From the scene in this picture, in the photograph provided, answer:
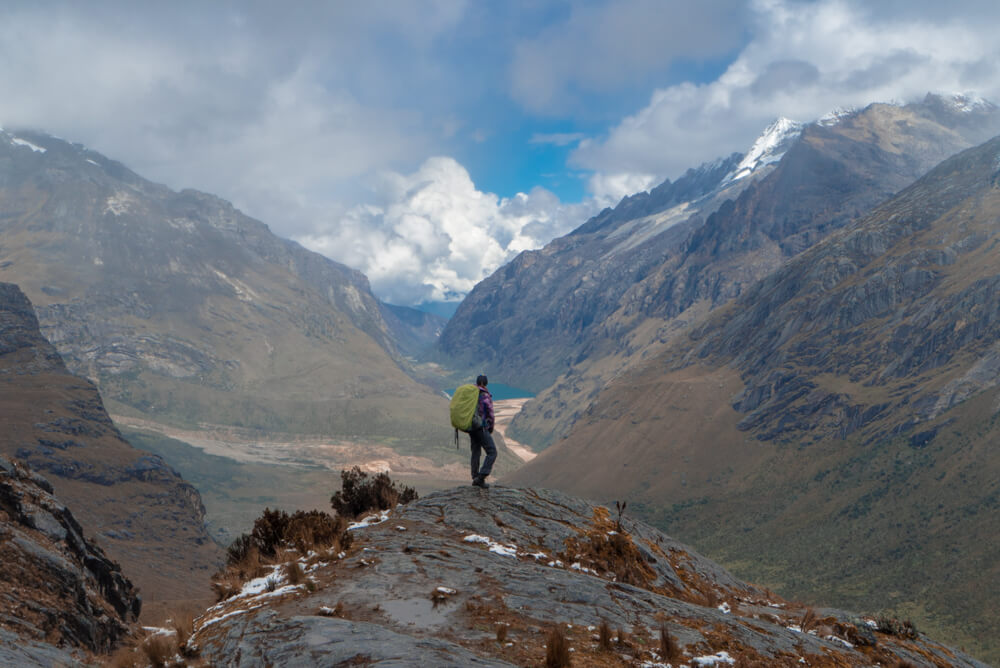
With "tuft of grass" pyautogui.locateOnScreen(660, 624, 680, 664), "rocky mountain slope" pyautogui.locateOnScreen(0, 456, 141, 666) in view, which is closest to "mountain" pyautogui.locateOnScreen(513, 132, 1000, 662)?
"tuft of grass" pyautogui.locateOnScreen(660, 624, 680, 664)

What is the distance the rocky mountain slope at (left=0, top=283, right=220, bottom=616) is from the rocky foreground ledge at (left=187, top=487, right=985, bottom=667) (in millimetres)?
78529

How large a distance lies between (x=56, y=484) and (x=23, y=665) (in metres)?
132

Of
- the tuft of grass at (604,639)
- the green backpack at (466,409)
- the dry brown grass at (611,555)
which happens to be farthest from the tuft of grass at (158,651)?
the green backpack at (466,409)

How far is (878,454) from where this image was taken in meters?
138

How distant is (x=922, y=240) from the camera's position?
188875mm

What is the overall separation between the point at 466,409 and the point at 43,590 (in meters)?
12.0

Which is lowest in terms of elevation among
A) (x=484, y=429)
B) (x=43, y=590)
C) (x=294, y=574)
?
(x=43, y=590)

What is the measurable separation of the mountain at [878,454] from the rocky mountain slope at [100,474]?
315ft

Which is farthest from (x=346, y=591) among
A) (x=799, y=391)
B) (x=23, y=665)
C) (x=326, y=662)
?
(x=799, y=391)

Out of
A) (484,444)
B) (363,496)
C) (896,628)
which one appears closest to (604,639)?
(484,444)

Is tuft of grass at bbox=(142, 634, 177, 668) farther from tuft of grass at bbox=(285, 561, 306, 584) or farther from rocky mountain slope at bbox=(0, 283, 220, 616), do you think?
rocky mountain slope at bbox=(0, 283, 220, 616)

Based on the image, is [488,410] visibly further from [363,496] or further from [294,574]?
[294,574]

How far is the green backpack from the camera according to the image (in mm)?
20000

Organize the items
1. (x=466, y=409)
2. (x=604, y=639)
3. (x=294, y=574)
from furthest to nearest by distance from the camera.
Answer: (x=466, y=409)
(x=294, y=574)
(x=604, y=639)
